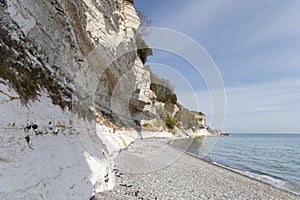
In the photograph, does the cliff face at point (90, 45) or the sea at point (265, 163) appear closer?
the cliff face at point (90, 45)

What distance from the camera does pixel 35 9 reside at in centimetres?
635

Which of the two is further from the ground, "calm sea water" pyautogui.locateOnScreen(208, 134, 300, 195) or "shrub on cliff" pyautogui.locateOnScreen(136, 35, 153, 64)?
"shrub on cliff" pyautogui.locateOnScreen(136, 35, 153, 64)

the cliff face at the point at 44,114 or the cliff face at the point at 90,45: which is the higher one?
the cliff face at the point at 90,45

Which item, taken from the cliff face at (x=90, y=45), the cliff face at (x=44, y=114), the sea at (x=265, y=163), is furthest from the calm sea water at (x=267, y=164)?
the cliff face at (x=90, y=45)

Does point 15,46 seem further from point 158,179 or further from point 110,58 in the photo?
point 110,58

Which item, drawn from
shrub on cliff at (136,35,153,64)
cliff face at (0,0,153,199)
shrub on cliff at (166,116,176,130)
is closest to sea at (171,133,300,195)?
cliff face at (0,0,153,199)

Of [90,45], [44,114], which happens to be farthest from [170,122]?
[44,114]

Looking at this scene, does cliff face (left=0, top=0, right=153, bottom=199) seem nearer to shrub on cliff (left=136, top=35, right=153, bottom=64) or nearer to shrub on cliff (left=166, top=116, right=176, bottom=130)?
shrub on cliff (left=136, top=35, right=153, bottom=64)

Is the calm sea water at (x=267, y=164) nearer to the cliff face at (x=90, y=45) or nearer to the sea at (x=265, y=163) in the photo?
the sea at (x=265, y=163)

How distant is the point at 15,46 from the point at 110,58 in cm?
1124

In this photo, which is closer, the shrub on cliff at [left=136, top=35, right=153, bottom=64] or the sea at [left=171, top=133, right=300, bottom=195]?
the sea at [left=171, top=133, right=300, bottom=195]

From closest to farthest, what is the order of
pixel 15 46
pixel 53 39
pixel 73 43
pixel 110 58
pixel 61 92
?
pixel 15 46 → pixel 61 92 → pixel 53 39 → pixel 73 43 → pixel 110 58

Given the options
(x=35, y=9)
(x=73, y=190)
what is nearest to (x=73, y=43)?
(x=35, y=9)

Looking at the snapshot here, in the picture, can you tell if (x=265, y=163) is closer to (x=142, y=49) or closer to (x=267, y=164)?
(x=267, y=164)
